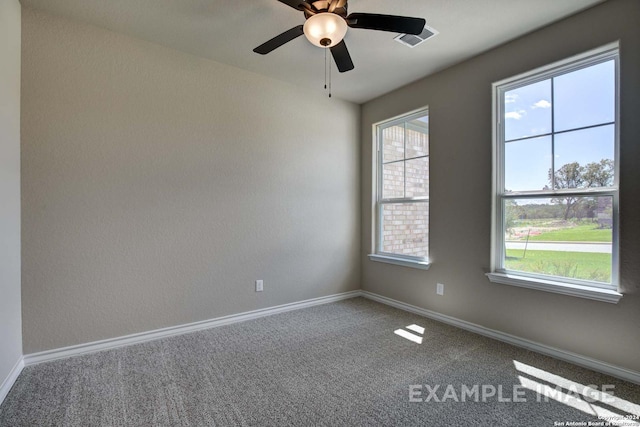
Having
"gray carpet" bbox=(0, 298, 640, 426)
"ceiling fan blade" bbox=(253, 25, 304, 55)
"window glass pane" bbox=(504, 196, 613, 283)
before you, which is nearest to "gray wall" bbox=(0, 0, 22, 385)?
"gray carpet" bbox=(0, 298, 640, 426)

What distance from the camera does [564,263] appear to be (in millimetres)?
2480

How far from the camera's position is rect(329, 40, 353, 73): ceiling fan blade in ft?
6.91

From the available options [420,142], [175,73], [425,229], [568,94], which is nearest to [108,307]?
[175,73]

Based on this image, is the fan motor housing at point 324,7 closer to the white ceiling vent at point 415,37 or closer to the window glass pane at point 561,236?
the white ceiling vent at point 415,37

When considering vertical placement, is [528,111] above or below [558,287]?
above

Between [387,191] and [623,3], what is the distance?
8.45ft

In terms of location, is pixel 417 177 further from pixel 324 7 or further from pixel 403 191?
pixel 324 7

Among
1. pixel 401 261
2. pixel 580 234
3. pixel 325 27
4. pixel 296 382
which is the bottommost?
pixel 296 382

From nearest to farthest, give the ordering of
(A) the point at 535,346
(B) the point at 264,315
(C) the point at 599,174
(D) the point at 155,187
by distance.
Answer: (C) the point at 599,174, (A) the point at 535,346, (D) the point at 155,187, (B) the point at 264,315

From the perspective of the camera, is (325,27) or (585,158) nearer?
(325,27)

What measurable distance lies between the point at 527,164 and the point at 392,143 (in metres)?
1.65

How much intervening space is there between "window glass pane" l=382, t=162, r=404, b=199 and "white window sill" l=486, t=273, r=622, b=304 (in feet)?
4.87

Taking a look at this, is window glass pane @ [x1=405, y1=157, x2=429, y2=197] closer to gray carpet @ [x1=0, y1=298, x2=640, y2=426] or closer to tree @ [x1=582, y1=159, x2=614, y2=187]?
tree @ [x1=582, y1=159, x2=614, y2=187]

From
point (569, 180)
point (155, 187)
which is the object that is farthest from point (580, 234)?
point (155, 187)
